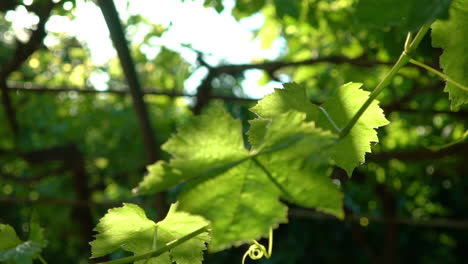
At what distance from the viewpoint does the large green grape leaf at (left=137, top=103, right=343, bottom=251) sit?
51cm

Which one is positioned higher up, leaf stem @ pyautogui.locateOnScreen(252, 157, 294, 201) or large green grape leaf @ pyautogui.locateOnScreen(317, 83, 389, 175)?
large green grape leaf @ pyautogui.locateOnScreen(317, 83, 389, 175)

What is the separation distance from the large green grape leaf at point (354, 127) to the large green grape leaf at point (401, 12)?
7.1 inches

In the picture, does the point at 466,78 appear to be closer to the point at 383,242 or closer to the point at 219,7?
the point at 219,7

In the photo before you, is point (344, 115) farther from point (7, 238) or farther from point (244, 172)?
point (7, 238)

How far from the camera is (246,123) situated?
2.42m

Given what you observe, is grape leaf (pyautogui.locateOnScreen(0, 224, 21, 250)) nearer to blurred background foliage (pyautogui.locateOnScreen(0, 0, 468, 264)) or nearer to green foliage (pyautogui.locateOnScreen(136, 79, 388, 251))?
green foliage (pyautogui.locateOnScreen(136, 79, 388, 251))

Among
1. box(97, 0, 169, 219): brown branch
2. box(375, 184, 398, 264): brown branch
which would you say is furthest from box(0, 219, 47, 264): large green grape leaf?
box(375, 184, 398, 264): brown branch

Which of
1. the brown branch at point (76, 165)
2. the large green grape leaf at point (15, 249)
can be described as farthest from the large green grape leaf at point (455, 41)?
the brown branch at point (76, 165)

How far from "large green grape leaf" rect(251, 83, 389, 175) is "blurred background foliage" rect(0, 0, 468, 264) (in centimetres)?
133

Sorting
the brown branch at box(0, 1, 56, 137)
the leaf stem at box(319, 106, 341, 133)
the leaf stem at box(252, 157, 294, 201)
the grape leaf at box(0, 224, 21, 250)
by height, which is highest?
the brown branch at box(0, 1, 56, 137)

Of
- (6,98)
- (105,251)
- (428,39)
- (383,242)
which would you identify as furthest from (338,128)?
(383,242)

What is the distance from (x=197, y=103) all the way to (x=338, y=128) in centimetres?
179

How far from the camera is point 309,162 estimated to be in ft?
1.75

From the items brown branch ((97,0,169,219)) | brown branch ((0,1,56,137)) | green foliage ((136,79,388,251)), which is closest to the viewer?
green foliage ((136,79,388,251))
